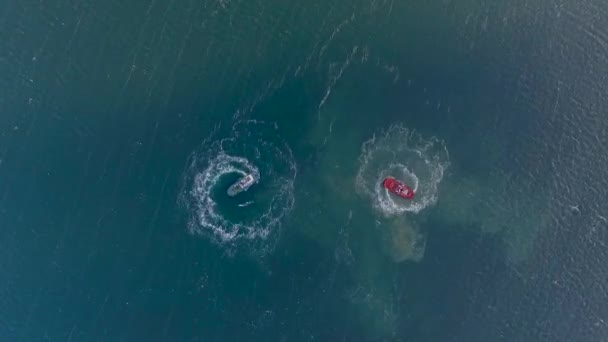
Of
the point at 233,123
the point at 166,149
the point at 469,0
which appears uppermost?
the point at 469,0

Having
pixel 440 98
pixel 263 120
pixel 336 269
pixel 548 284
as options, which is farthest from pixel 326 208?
pixel 548 284

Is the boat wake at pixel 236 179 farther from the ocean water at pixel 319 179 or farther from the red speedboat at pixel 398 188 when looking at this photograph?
the red speedboat at pixel 398 188

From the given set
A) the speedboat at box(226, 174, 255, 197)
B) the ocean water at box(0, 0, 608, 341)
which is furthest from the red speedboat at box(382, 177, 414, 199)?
the speedboat at box(226, 174, 255, 197)

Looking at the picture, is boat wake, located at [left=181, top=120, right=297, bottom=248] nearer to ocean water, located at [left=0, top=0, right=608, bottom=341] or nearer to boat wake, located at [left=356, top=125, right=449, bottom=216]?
ocean water, located at [left=0, top=0, right=608, bottom=341]

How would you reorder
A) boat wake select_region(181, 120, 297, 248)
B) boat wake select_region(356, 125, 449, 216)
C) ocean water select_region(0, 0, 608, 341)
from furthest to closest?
1. boat wake select_region(181, 120, 297, 248)
2. boat wake select_region(356, 125, 449, 216)
3. ocean water select_region(0, 0, 608, 341)

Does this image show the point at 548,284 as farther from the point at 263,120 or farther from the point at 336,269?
the point at 263,120

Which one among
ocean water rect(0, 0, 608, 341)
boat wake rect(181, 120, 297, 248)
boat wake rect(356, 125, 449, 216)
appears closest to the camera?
ocean water rect(0, 0, 608, 341)
